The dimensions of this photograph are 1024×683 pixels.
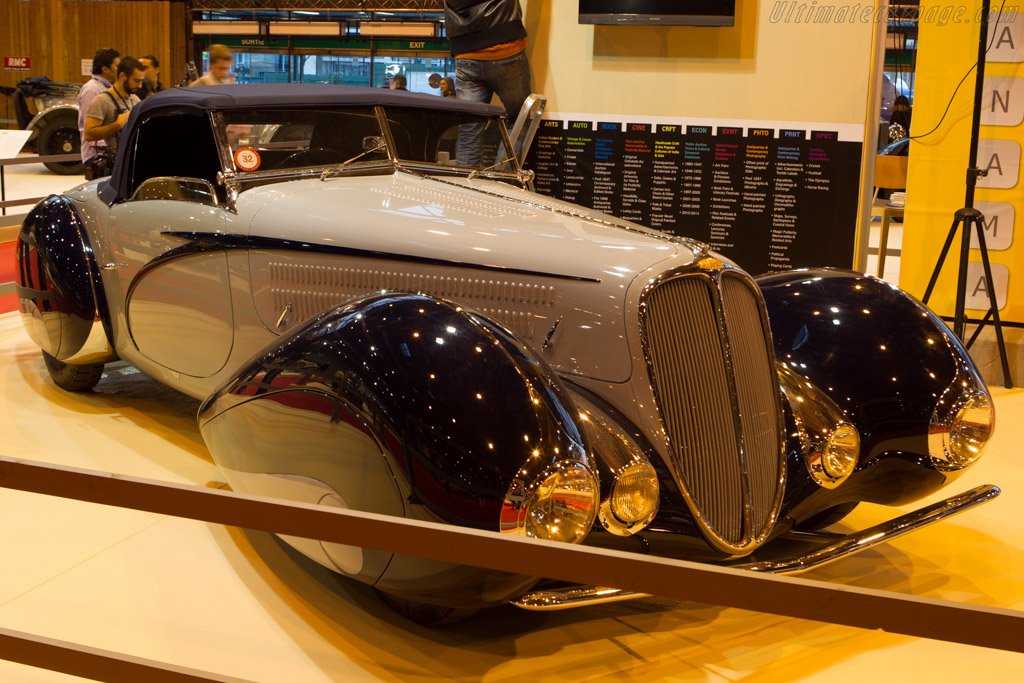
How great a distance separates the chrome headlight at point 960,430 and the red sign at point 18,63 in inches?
751

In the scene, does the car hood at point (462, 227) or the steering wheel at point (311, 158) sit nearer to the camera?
the car hood at point (462, 227)

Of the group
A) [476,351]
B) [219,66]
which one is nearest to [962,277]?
[476,351]

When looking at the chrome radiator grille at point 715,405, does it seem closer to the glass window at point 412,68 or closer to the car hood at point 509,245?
the car hood at point 509,245

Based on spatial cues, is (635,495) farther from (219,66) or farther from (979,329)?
(219,66)

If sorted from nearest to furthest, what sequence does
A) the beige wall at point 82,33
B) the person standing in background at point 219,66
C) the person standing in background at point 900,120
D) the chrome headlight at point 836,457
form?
the chrome headlight at point 836,457 < the person standing in background at point 219,66 < the person standing in background at point 900,120 < the beige wall at point 82,33

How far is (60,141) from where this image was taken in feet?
44.9

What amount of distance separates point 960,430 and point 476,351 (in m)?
1.67

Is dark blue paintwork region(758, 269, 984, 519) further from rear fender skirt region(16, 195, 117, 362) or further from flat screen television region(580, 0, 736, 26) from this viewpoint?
rear fender skirt region(16, 195, 117, 362)

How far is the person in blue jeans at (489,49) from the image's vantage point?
5.41m

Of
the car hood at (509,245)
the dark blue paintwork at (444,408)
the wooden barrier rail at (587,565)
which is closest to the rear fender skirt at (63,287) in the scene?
the car hood at (509,245)

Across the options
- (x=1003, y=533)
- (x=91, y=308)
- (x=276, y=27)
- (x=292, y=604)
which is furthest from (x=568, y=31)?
(x=276, y=27)

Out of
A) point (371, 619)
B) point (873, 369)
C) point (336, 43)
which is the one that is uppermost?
point (336, 43)

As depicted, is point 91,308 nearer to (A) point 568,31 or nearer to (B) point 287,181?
(B) point 287,181

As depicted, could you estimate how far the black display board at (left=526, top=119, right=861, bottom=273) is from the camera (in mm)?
5324
